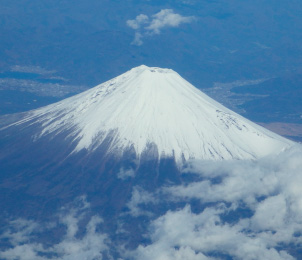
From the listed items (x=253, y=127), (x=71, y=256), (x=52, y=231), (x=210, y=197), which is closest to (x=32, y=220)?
(x=52, y=231)

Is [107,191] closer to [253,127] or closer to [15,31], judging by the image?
[253,127]

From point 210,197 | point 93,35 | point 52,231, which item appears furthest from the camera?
point 93,35

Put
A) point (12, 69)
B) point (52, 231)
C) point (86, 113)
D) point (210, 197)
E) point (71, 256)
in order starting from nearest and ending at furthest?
point (71, 256), point (52, 231), point (210, 197), point (86, 113), point (12, 69)

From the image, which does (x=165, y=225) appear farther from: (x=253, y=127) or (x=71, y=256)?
(x=253, y=127)

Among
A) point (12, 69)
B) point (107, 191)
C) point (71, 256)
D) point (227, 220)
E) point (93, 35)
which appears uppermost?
point (93, 35)

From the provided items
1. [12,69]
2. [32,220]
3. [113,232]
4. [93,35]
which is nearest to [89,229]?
[113,232]

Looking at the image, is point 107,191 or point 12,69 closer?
point 107,191

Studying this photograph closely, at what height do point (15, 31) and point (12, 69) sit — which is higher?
point (15, 31)
